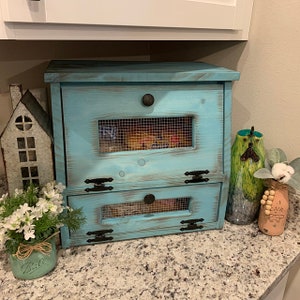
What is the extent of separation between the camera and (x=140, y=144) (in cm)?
84

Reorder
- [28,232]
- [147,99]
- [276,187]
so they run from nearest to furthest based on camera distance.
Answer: [28,232]
[147,99]
[276,187]

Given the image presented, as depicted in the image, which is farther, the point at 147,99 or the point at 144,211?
the point at 144,211

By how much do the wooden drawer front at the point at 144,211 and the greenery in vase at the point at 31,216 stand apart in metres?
0.07

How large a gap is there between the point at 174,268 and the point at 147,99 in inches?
17.0

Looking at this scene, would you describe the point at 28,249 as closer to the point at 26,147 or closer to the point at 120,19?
the point at 26,147

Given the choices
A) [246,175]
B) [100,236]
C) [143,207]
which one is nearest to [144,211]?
[143,207]

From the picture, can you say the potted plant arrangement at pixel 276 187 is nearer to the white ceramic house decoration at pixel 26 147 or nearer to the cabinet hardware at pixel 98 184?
the cabinet hardware at pixel 98 184

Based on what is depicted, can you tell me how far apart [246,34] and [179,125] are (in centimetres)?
37

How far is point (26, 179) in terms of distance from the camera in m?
0.78

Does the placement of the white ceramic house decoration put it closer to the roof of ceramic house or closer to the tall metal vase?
the roof of ceramic house

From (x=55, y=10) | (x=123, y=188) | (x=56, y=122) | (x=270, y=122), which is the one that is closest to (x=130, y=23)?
(x=55, y=10)

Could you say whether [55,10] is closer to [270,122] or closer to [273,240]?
[270,122]

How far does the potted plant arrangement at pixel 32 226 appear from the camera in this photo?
2.24 feet

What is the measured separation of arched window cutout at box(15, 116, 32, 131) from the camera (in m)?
0.74
